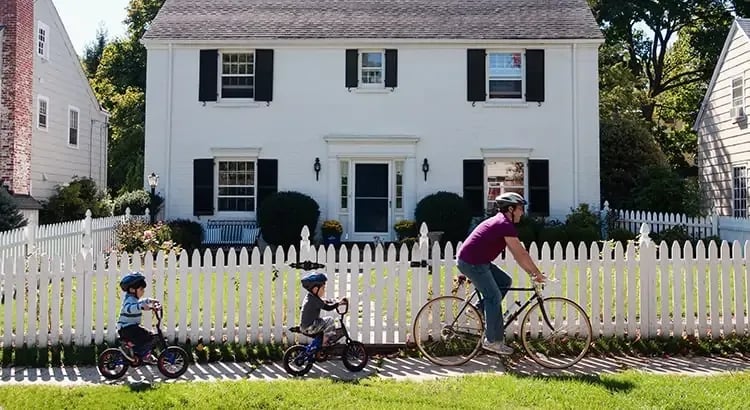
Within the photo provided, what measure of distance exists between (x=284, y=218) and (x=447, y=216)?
13.3ft

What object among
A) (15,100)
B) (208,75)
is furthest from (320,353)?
(15,100)

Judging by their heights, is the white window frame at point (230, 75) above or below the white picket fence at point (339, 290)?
above

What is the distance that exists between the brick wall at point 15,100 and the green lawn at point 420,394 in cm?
1424

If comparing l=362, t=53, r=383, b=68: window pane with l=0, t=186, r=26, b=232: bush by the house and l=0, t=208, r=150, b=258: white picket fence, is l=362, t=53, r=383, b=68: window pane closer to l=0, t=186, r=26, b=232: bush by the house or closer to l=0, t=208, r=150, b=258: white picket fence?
l=0, t=208, r=150, b=258: white picket fence

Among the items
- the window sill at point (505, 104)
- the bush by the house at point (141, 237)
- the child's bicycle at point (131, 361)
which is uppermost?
the window sill at point (505, 104)

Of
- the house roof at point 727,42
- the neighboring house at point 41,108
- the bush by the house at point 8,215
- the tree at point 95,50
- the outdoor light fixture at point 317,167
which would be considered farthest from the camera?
the tree at point 95,50

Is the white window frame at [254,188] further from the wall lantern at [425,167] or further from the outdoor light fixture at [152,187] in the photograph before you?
the wall lantern at [425,167]

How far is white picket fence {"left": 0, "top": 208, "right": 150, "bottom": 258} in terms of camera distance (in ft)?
29.8

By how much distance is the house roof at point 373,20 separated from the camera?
1698 cm

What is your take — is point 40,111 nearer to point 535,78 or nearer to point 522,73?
point 522,73

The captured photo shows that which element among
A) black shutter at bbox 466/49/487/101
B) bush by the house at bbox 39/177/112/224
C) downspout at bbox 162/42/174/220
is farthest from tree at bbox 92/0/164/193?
black shutter at bbox 466/49/487/101

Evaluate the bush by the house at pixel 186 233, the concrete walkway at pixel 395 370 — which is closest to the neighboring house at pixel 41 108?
the bush by the house at pixel 186 233

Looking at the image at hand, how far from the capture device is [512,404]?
16.5 feet

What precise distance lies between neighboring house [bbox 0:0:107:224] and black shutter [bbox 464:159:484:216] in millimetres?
11982
